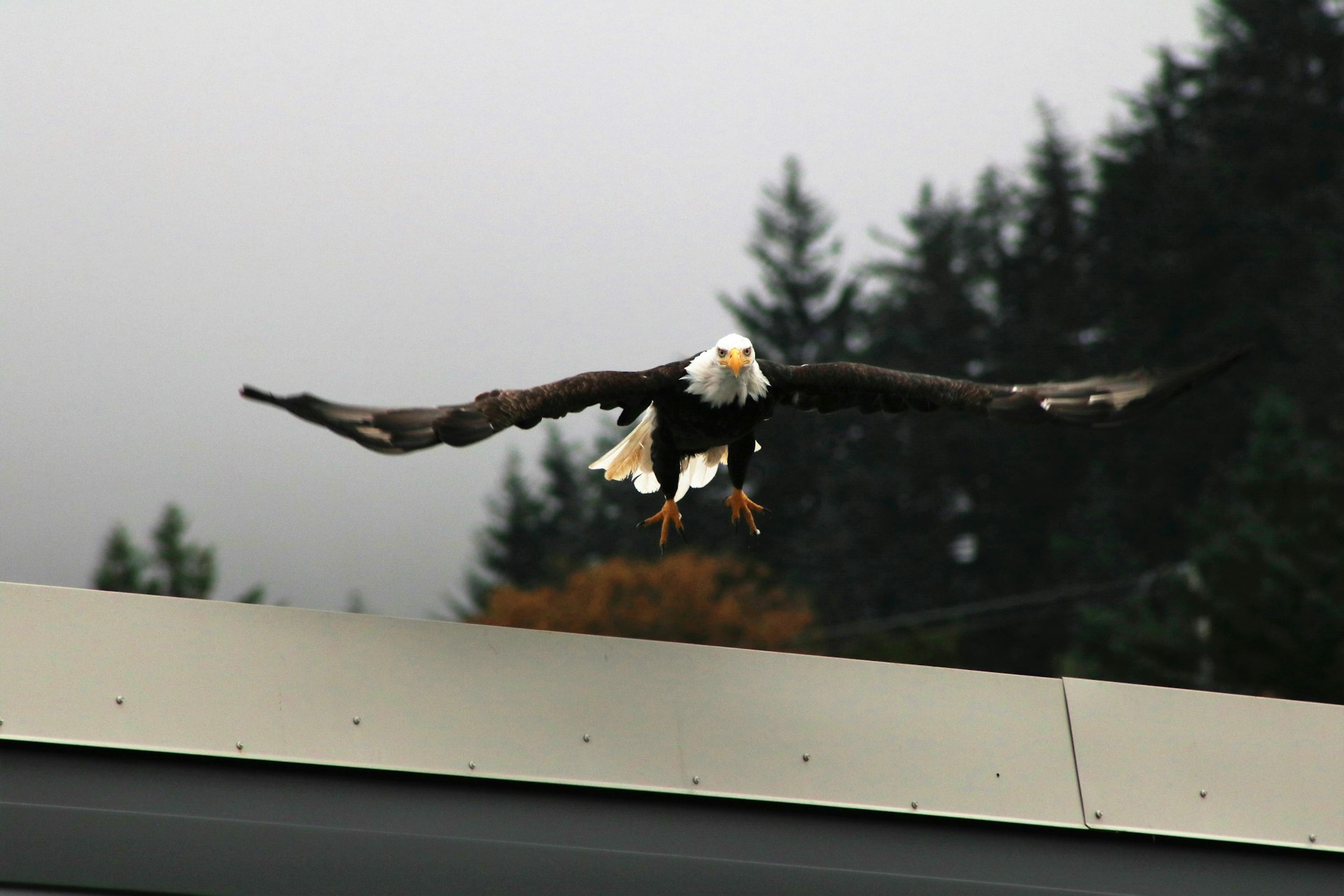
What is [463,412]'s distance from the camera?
452cm

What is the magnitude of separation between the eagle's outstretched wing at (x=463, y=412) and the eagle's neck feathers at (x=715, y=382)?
0.73ft

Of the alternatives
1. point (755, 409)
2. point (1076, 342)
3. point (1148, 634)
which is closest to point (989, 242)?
point (1076, 342)

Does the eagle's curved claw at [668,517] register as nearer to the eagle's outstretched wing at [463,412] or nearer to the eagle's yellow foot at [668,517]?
the eagle's yellow foot at [668,517]

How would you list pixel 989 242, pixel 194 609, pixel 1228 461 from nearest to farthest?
pixel 194 609, pixel 1228 461, pixel 989 242

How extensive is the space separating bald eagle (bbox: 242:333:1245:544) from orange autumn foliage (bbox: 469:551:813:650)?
20719mm

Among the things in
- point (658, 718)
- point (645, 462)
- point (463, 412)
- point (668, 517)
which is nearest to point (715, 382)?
point (668, 517)

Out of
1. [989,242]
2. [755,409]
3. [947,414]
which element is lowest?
[755,409]

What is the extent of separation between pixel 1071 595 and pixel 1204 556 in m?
11.1

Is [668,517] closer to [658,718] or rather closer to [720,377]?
[720,377]

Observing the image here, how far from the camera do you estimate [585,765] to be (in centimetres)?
366

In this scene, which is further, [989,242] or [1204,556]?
[989,242]

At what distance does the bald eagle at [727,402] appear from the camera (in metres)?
4.70

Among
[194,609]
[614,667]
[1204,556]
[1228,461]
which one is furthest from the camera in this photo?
[1228,461]

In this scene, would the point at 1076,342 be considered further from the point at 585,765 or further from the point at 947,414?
the point at 585,765
